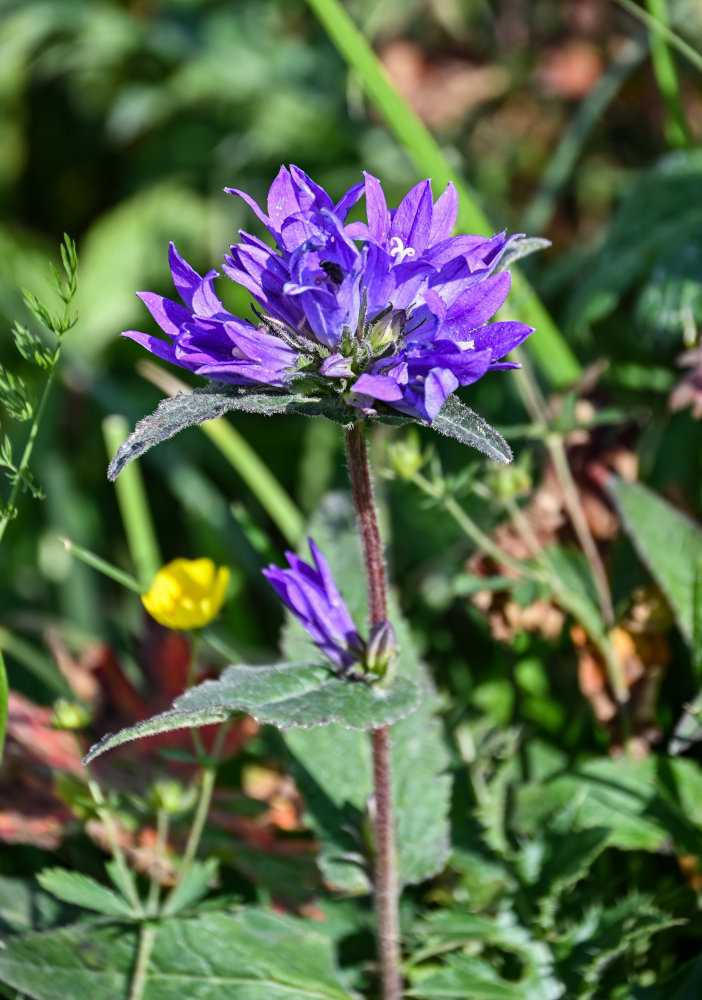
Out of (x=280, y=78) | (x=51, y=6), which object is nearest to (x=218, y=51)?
(x=280, y=78)

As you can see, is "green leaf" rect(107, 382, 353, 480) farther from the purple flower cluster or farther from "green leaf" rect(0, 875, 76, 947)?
"green leaf" rect(0, 875, 76, 947)

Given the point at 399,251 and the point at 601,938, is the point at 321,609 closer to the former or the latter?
the point at 399,251

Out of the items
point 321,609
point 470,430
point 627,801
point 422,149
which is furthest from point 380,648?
point 422,149

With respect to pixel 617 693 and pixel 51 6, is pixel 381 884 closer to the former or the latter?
pixel 617 693

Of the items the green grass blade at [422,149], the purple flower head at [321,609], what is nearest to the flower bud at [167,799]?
the purple flower head at [321,609]

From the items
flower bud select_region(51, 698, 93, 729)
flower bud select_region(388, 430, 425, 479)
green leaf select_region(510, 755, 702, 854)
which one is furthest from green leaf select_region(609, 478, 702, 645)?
flower bud select_region(51, 698, 93, 729)
